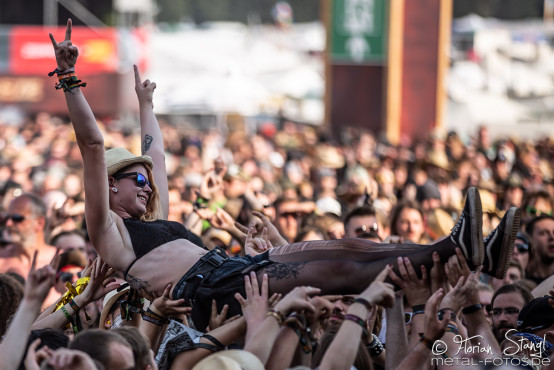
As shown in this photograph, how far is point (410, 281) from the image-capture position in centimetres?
500

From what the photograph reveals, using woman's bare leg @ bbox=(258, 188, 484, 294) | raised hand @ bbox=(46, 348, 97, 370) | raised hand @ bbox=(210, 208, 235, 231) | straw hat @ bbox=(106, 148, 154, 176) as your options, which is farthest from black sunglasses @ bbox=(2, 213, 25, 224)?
raised hand @ bbox=(46, 348, 97, 370)

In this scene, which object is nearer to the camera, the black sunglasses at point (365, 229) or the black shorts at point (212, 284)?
the black shorts at point (212, 284)

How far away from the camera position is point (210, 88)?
2916cm

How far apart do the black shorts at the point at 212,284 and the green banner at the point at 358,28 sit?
1866 centimetres

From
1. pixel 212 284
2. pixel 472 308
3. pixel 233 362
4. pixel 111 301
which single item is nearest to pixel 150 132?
pixel 111 301

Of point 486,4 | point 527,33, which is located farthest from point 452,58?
point 486,4

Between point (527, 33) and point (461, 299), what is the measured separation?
31.2 meters

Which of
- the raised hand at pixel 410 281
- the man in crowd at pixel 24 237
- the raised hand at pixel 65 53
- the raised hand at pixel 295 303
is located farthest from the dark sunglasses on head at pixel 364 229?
the raised hand at pixel 65 53

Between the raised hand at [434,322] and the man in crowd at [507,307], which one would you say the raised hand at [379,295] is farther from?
the man in crowd at [507,307]

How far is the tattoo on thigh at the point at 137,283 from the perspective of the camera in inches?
217

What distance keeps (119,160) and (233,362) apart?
6.65 feet

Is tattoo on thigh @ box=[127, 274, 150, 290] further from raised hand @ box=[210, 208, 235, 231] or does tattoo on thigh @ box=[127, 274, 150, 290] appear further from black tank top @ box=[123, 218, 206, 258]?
raised hand @ box=[210, 208, 235, 231]

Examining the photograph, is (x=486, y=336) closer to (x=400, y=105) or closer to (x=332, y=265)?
(x=332, y=265)

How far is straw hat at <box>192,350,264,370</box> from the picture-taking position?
4184mm
